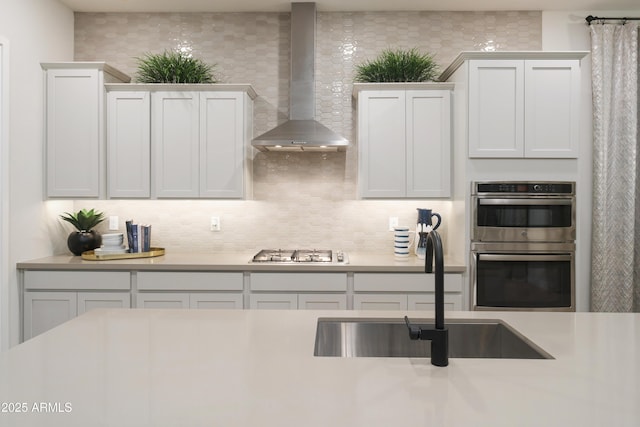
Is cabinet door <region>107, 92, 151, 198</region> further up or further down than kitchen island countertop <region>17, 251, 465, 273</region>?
further up

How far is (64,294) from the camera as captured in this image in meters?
3.34

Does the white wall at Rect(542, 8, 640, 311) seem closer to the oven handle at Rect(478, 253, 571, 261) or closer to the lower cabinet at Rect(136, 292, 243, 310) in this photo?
the oven handle at Rect(478, 253, 571, 261)

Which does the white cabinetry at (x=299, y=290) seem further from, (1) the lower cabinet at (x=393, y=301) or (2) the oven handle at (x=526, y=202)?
(2) the oven handle at (x=526, y=202)

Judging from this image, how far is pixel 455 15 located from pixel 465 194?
1.67 m

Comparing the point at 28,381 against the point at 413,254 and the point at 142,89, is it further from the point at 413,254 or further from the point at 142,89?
the point at 413,254

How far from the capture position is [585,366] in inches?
52.1

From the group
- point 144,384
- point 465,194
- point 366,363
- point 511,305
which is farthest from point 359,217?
point 144,384

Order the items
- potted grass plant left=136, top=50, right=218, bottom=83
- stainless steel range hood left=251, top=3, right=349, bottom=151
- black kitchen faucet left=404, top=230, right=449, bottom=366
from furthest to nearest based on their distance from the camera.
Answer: stainless steel range hood left=251, top=3, right=349, bottom=151
potted grass plant left=136, top=50, right=218, bottom=83
black kitchen faucet left=404, top=230, right=449, bottom=366

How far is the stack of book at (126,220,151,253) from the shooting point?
3.67 meters

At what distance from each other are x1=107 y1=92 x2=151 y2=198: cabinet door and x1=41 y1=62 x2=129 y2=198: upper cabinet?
7 centimetres

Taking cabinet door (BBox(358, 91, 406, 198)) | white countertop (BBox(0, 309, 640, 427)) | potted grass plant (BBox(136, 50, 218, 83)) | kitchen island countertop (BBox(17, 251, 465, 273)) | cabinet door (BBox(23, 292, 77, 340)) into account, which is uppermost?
potted grass plant (BBox(136, 50, 218, 83))

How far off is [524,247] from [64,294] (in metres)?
3.26

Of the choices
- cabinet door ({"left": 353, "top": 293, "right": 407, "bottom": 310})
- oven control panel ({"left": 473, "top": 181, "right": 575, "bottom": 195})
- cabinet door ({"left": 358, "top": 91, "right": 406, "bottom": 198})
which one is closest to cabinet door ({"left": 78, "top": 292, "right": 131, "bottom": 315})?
cabinet door ({"left": 353, "top": 293, "right": 407, "bottom": 310})

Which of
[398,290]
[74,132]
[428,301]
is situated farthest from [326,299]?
[74,132]
